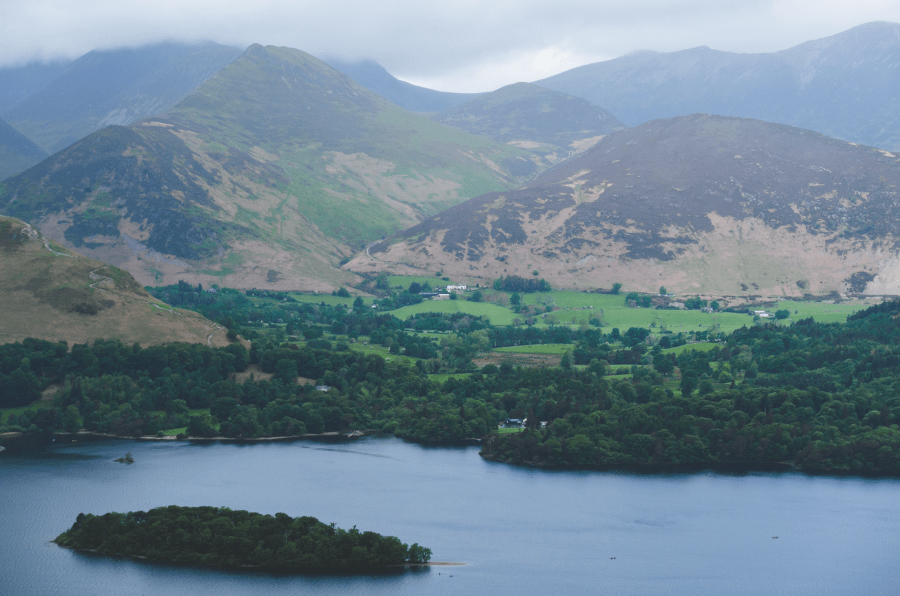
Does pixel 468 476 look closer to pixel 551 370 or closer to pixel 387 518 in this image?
pixel 387 518

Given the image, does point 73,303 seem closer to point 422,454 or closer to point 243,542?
point 422,454

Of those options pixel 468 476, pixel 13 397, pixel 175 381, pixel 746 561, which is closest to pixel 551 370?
pixel 468 476

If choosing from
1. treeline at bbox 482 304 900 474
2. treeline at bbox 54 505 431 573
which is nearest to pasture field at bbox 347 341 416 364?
treeline at bbox 482 304 900 474

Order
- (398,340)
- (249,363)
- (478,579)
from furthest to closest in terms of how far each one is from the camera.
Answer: (398,340), (249,363), (478,579)

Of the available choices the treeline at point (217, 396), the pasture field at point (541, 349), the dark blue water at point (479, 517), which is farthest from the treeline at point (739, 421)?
the pasture field at point (541, 349)

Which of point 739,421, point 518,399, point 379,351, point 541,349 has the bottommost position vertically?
point 739,421

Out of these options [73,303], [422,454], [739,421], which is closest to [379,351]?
[73,303]
